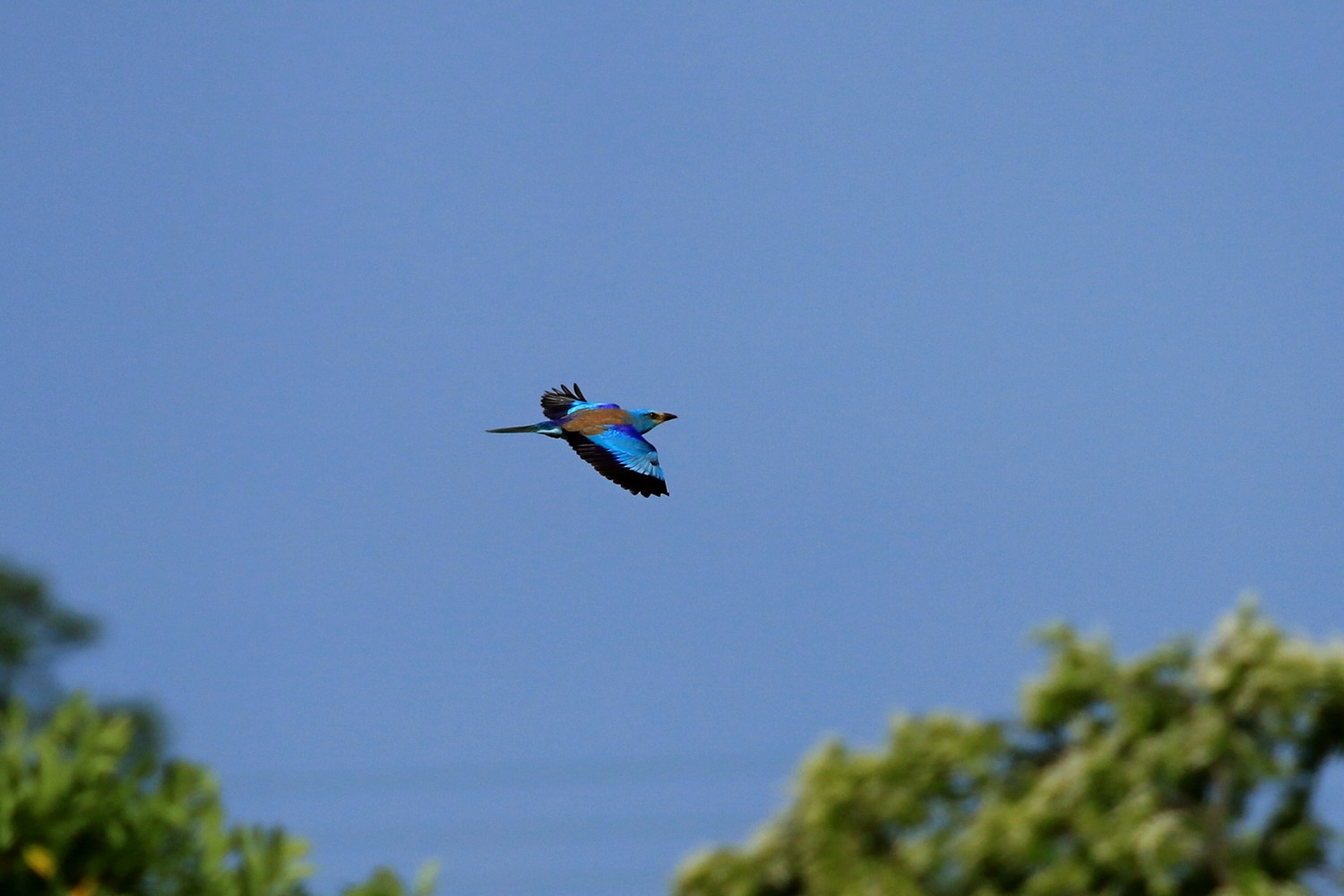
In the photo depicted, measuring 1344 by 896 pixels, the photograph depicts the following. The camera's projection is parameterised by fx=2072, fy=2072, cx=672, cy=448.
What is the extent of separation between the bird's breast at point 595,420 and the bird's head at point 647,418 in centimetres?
9

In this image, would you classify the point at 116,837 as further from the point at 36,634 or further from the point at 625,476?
the point at 36,634

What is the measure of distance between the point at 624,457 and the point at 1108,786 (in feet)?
17.3

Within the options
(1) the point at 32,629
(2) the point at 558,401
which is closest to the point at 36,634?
(1) the point at 32,629

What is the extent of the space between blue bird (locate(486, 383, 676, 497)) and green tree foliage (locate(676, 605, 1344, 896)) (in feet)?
11.1

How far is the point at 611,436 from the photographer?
19.7m

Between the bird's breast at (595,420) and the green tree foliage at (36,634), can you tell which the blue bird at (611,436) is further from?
the green tree foliage at (36,634)

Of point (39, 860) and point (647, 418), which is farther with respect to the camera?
point (647, 418)

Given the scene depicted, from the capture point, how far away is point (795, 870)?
19.8 meters

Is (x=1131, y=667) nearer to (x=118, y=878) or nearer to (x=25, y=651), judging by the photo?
(x=118, y=878)

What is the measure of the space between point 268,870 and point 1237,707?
1230cm

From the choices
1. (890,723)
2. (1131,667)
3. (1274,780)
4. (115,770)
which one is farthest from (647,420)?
(115,770)

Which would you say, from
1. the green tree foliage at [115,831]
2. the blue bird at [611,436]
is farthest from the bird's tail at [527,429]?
the green tree foliage at [115,831]

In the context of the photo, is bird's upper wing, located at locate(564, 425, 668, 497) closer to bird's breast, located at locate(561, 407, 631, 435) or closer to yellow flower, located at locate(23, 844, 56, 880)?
bird's breast, located at locate(561, 407, 631, 435)

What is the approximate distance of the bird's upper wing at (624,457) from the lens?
741 inches
